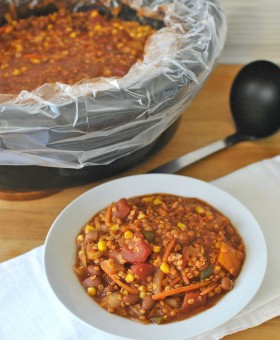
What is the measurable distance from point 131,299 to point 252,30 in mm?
1109

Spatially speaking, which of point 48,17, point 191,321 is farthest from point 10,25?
point 191,321

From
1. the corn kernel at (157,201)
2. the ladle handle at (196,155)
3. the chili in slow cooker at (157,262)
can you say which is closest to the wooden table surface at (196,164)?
the ladle handle at (196,155)

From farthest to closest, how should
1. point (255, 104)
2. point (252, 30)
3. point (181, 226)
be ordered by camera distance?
point (252, 30) < point (255, 104) < point (181, 226)

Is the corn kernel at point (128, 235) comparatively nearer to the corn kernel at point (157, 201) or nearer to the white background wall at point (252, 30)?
the corn kernel at point (157, 201)

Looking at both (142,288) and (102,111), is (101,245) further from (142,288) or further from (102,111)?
(102,111)

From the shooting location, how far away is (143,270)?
0.94 metres

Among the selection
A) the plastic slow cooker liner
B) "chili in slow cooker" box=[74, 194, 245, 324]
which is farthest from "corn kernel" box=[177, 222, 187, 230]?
the plastic slow cooker liner

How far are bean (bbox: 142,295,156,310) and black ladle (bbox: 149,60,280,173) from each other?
51 centimetres

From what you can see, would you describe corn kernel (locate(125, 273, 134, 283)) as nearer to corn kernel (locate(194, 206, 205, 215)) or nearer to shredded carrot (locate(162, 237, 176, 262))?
shredded carrot (locate(162, 237, 176, 262))

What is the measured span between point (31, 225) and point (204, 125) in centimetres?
58

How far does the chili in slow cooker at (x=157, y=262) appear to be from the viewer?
92cm

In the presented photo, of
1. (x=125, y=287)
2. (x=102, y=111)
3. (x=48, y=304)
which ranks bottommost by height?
(x=48, y=304)

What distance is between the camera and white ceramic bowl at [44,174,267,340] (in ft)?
2.86

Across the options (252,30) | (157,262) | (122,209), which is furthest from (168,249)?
(252,30)
